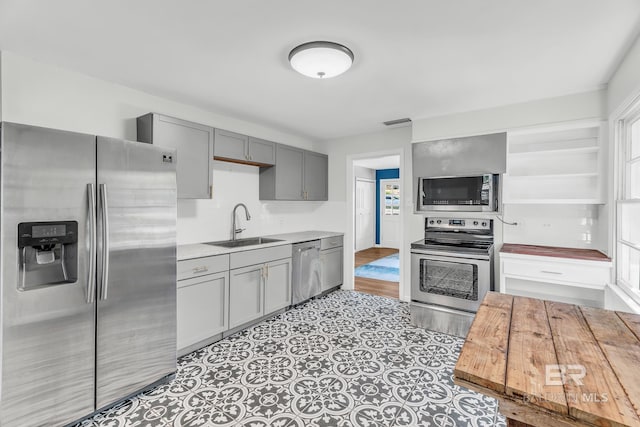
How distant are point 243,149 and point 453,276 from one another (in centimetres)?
268

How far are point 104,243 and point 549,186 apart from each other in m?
3.93

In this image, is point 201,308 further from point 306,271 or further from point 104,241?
point 306,271

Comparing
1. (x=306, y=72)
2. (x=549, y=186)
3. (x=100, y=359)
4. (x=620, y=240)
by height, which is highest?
(x=306, y=72)

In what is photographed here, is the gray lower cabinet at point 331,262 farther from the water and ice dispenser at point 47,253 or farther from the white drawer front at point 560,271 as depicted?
the water and ice dispenser at point 47,253

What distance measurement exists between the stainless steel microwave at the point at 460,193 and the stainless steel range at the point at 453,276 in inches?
8.8

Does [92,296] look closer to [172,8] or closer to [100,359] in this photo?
[100,359]

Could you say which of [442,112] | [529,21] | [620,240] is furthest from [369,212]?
[529,21]

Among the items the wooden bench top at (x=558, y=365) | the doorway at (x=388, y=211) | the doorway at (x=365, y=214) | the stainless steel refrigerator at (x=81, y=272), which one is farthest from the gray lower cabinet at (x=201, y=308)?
the doorway at (x=388, y=211)

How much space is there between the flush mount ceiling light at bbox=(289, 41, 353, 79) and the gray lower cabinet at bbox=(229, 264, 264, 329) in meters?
1.97

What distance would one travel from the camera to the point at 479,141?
10.9 feet

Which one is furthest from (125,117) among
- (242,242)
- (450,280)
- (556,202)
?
(556,202)

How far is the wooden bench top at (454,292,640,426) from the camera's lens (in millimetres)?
791

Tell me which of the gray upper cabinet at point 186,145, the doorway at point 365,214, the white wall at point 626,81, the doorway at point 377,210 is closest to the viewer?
the white wall at point 626,81

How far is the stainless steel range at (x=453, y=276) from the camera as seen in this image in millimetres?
3053
